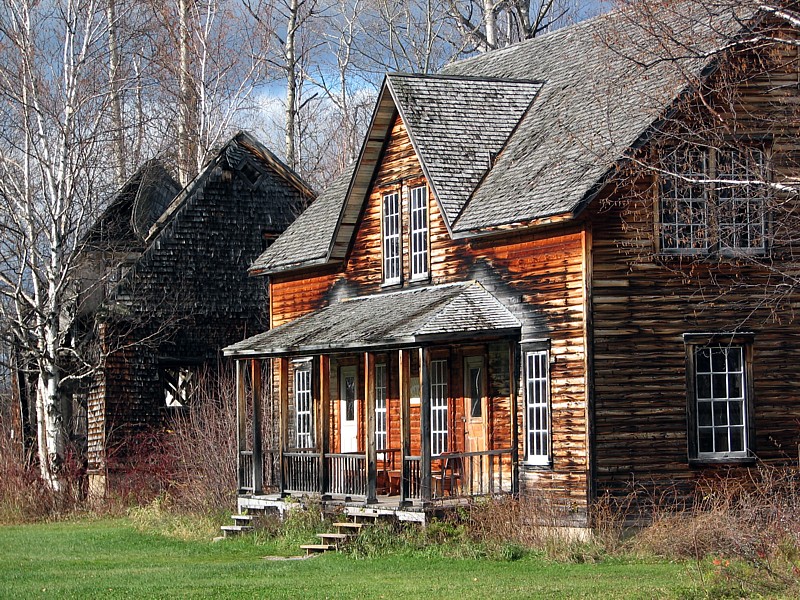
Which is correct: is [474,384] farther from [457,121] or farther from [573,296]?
[457,121]

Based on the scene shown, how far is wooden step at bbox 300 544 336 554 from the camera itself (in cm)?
2306

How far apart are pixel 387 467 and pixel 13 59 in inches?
498

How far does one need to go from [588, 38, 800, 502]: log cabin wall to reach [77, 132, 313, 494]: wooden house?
1493 centimetres

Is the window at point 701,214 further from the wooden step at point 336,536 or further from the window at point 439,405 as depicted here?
the wooden step at point 336,536

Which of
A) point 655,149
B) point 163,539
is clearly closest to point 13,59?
point 163,539

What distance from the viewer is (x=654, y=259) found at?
22203 mm

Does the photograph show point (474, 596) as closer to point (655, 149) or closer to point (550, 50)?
point (655, 149)

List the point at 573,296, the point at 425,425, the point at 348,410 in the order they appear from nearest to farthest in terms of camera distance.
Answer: the point at 573,296, the point at 425,425, the point at 348,410

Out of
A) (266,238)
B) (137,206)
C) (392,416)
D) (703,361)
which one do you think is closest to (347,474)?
(392,416)

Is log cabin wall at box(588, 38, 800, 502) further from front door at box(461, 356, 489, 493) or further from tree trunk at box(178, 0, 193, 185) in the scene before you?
tree trunk at box(178, 0, 193, 185)

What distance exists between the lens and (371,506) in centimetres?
2362

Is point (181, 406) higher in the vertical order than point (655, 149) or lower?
lower

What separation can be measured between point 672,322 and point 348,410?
8.90 metres

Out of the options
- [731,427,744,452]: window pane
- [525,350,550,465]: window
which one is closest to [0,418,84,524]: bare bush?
[525,350,550,465]: window
